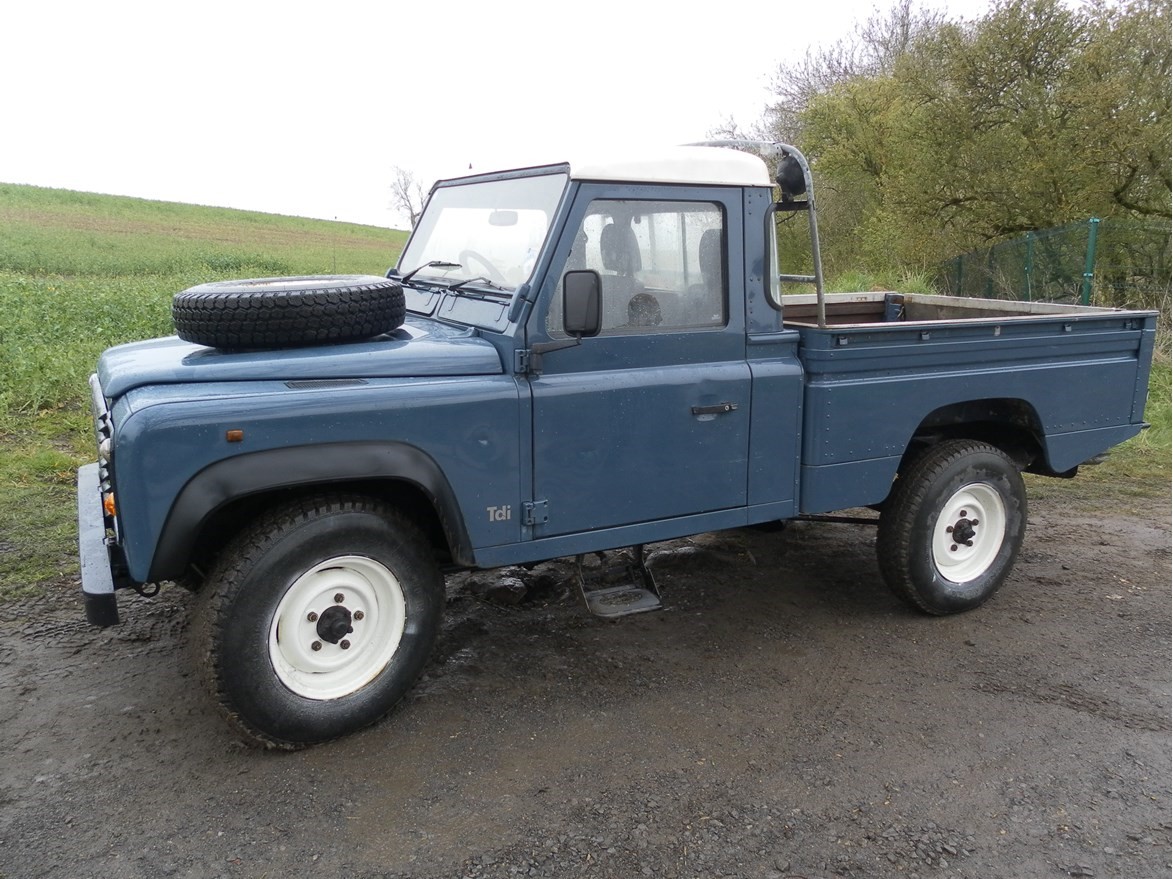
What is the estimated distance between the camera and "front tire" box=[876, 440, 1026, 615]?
4680 mm

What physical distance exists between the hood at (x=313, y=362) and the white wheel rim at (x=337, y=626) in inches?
27.6

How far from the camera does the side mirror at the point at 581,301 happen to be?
11.5 feet

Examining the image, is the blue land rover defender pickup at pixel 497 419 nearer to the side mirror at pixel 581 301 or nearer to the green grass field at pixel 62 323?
the side mirror at pixel 581 301

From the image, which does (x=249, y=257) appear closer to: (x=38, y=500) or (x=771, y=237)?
(x=38, y=500)

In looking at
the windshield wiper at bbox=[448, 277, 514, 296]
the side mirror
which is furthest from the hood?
the side mirror

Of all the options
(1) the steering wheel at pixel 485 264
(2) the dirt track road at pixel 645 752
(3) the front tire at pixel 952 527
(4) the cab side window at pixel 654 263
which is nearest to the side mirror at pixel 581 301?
(4) the cab side window at pixel 654 263

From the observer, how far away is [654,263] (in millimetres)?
3912

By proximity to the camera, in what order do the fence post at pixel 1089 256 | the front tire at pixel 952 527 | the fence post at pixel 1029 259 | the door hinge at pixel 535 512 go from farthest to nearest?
the fence post at pixel 1029 259
the fence post at pixel 1089 256
the front tire at pixel 952 527
the door hinge at pixel 535 512

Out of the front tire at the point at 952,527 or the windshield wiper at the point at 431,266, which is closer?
the windshield wiper at the point at 431,266

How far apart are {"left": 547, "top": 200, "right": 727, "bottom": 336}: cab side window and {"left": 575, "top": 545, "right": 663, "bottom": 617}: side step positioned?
3.72ft

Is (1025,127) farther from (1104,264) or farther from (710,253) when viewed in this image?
(710,253)

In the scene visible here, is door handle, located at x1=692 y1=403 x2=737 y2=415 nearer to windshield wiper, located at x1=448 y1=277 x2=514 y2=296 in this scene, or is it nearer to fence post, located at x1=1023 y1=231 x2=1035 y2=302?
windshield wiper, located at x1=448 y1=277 x2=514 y2=296

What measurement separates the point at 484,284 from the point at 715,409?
3.65 feet

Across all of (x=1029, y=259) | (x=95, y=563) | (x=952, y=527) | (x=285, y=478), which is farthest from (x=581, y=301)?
(x=1029, y=259)
